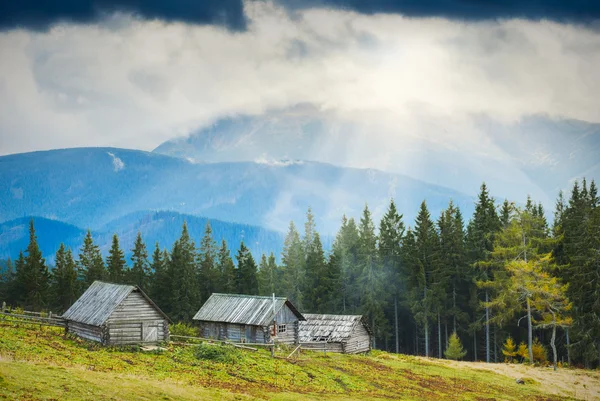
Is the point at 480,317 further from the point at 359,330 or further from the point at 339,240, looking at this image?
the point at 339,240

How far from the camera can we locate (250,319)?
62.0m

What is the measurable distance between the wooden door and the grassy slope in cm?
236

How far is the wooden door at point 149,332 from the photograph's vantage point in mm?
51562

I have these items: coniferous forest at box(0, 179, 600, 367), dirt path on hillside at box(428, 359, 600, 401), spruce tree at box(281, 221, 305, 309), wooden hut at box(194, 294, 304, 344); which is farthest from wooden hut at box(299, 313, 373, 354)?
spruce tree at box(281, 221, 305, 309)

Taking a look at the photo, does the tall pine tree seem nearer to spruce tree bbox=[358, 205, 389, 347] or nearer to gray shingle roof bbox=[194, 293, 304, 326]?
spruce tree bbox=[358, 205, 389, 347]

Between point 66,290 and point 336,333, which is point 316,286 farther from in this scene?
point 66,290

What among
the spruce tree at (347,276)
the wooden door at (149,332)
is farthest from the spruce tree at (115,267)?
the wooden door at (149,332)

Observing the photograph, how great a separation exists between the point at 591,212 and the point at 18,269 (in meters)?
86.8

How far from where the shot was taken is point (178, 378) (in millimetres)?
37000

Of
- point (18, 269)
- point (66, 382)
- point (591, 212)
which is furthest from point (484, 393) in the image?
point (18, 269)

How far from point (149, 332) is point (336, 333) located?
24401 millimetres

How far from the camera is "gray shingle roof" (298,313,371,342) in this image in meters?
66.7

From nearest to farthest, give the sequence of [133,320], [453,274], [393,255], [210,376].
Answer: [210,376] → [133,320] → [453,274] → [393,255]

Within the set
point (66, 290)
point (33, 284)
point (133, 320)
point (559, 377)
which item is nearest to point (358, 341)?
point (559, 377)
